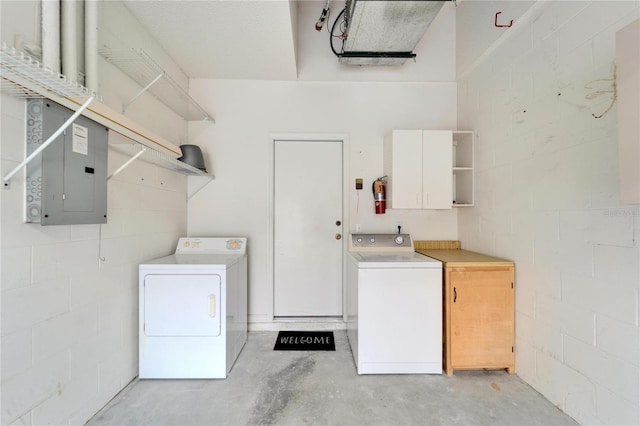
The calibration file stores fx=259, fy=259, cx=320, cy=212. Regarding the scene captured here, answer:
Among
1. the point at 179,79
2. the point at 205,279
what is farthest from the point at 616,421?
the point at 179,79

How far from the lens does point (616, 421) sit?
1369mm

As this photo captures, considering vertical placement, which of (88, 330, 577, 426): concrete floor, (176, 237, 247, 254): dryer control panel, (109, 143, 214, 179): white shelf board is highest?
(109, 143, 214, 179): white shelf board

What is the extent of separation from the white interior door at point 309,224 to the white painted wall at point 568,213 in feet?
5.11

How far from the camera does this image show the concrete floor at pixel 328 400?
1608mm

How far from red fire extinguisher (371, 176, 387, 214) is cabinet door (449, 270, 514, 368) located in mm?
1012

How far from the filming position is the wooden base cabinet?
203 cm

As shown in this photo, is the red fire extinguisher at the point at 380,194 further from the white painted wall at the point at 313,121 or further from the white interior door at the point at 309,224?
the white interior door at the point at 309,224

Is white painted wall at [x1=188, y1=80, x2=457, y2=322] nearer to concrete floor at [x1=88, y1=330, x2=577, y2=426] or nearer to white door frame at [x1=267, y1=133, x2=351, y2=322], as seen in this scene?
white door frame at [x1=267, y1=133, x2=351, y2=322]

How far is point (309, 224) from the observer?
294 cm

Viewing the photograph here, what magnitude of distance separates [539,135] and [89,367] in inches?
132

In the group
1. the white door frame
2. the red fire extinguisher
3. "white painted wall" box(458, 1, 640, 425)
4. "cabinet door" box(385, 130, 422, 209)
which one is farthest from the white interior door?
"white painted wall" box(458, 1, 640, 425)

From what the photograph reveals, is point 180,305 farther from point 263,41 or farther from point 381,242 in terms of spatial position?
point 263,41

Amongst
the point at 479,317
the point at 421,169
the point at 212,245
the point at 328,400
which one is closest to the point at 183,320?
the point at 212,245

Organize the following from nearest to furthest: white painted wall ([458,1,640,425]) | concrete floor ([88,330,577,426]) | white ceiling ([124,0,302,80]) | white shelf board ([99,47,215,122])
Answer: white painted wall ([458,1,640,425]), concrete floor ([88,330,577,426]), white shelf board ([99,47,215,122]), white ceiling ([124,0,302,80])
